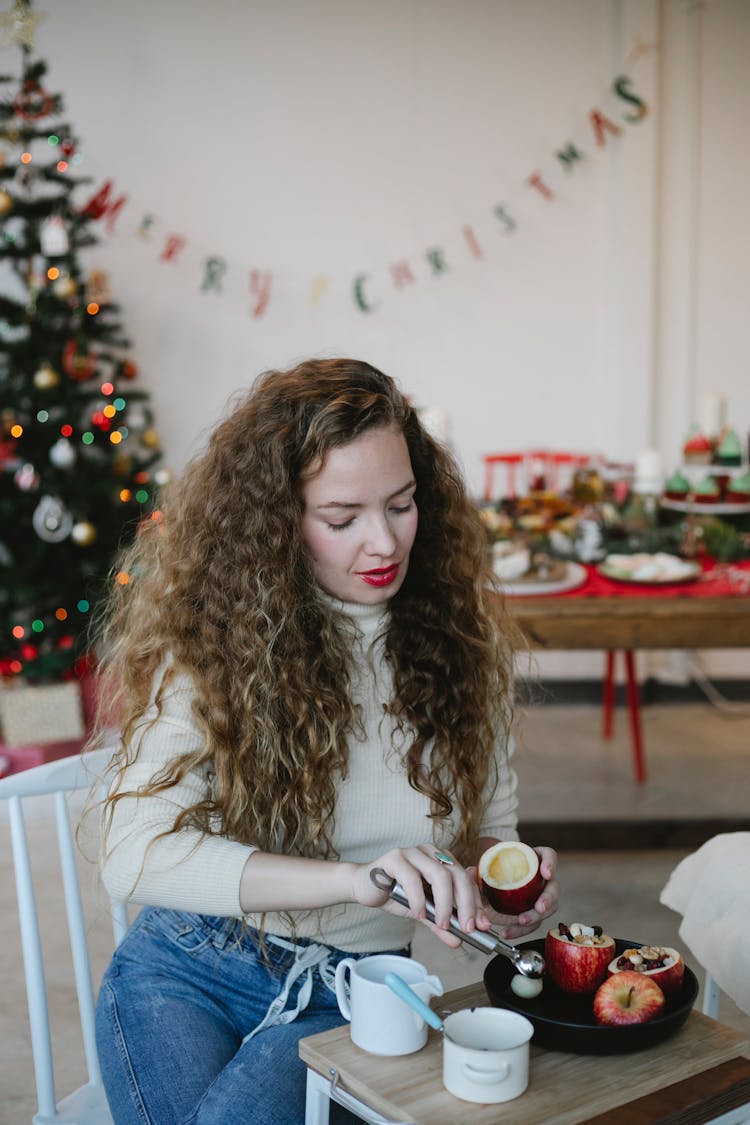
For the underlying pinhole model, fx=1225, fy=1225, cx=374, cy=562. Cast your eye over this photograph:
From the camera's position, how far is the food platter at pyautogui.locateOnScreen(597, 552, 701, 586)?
9.62ft

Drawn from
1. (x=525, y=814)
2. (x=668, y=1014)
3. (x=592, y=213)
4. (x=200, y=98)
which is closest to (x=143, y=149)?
(x=200, y=98)

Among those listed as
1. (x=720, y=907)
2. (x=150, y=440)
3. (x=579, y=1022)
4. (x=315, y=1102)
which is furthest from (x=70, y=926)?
(x=150, y=440)

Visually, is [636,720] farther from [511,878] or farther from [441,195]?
[511,878]

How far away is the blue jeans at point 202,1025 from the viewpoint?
1.32 m

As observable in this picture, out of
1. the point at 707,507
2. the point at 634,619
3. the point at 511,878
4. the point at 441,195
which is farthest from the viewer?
the point at 441,195

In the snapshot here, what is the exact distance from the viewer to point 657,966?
4.05 ft

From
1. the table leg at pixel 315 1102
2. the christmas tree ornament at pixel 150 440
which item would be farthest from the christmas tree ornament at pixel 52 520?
the table leg at pixel 315 1102

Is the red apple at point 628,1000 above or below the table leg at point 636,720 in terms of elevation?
above

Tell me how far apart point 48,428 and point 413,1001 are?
2928 mm

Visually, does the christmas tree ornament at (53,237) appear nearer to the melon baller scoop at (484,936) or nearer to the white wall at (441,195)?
the white wall at (441,195)

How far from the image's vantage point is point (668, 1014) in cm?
117

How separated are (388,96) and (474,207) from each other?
49 cm

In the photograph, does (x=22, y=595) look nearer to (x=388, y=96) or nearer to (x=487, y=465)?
(x=487, y=465)

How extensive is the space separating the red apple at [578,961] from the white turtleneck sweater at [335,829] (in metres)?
0.33
